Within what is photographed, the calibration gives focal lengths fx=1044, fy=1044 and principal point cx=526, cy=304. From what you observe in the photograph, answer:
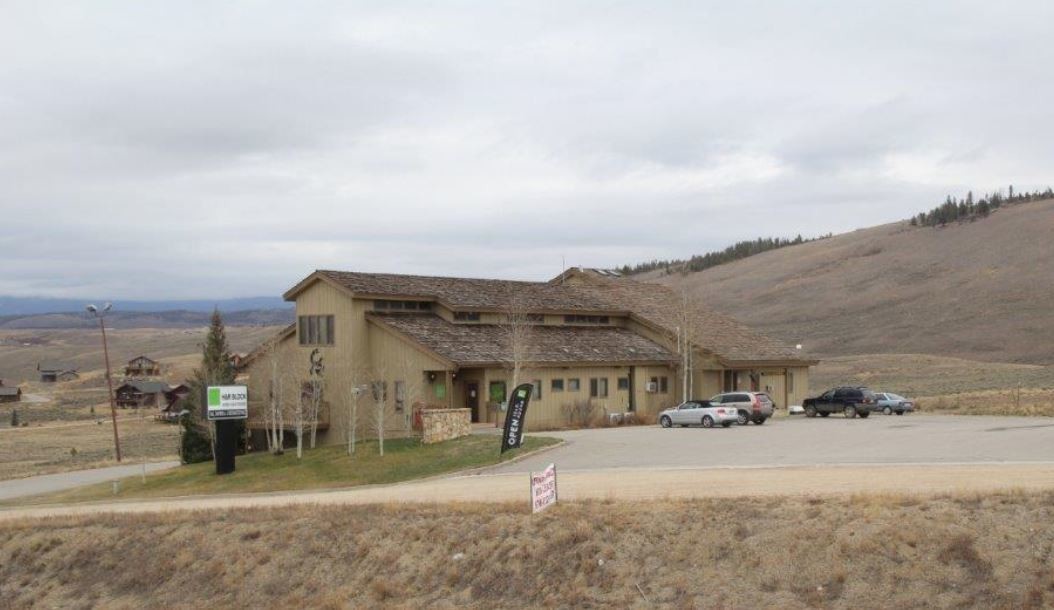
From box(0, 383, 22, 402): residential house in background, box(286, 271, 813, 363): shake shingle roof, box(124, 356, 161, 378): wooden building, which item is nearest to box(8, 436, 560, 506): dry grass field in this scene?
box(286, 271, 813, 363): shake shingle roof

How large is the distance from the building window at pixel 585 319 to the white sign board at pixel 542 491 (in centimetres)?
3522

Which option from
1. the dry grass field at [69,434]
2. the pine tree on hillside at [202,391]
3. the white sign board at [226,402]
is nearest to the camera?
the white sign board at [226,402]

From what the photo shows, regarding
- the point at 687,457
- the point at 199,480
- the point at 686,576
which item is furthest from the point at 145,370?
the point at 686,576

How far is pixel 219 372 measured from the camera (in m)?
49.2

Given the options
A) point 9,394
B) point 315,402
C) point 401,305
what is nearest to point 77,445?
point 401,305

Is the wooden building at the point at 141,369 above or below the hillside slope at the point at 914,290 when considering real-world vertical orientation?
below

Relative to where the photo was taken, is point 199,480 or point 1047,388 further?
point 1047,388

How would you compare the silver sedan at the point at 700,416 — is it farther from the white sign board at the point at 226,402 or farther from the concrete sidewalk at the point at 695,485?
the white sign board at the point at 226,402

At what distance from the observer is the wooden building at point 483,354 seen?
152 feet

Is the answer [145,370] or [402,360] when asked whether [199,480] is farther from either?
[145,370]

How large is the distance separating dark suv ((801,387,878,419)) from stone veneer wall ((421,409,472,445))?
21022 mm

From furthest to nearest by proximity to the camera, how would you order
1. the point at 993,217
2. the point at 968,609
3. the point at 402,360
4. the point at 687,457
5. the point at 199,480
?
1. the point at 993,217
2. the point at 402,360
3. the point at 199,480
4. the point at 687,457
5. the point at 968,609

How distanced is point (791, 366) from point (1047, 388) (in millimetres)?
15503

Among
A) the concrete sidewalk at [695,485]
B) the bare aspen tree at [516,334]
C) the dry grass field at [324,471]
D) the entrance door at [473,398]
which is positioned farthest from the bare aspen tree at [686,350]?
the concrete sidewalk at [695,485]
